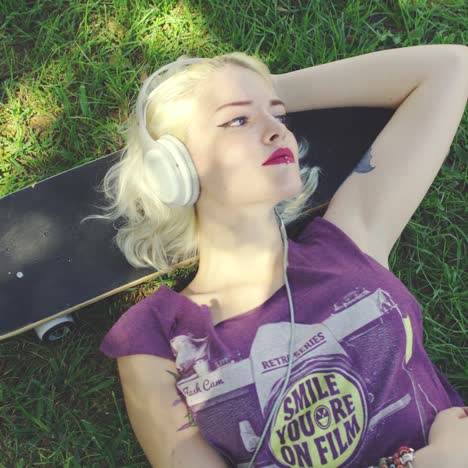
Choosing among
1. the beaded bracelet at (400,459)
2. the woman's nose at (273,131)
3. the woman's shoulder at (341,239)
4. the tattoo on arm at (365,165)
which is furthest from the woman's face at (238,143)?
the beaded bracelet at (400,459)

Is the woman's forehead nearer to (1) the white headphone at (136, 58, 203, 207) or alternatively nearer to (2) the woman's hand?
(1) the white headphone at (136, 58, 203, 207)

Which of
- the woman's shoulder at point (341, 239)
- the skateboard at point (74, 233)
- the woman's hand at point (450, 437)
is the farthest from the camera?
the skateboard at point (74, 233)

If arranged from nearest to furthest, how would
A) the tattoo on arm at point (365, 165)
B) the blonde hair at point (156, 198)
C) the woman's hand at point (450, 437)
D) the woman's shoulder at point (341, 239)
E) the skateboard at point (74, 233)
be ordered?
the woman's hand at point (450, 437)
the blonde hair at point (156, 198)
the woman's shoulder at point (341, 239)
the tattoo on arm at point (365, 165)
the skateboard at point (74, 233)

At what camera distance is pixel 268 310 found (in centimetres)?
258

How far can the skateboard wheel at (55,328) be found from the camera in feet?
10.3

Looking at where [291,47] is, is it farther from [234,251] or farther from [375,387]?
[375,387]

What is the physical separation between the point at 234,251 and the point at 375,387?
→ 0.87 metres

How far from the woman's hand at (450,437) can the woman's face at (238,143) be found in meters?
1.17

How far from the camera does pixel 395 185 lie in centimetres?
279

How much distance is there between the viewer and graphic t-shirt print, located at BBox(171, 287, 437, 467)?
237cm

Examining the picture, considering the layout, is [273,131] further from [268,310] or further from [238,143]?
[268,310]

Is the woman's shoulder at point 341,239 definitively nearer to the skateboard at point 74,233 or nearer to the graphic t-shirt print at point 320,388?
the graphic t-shirt print at point 320,388

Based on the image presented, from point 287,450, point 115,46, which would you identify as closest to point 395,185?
point 287,450

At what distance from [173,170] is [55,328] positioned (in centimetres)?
129
